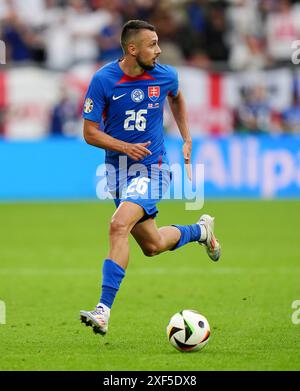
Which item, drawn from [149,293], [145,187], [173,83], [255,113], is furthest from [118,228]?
[255,113]

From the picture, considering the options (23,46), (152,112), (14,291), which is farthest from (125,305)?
(23,46)

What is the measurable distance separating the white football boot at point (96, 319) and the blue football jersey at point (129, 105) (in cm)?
134

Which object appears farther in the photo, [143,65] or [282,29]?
[282,29]

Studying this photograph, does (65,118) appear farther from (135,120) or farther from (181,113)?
(135,120)

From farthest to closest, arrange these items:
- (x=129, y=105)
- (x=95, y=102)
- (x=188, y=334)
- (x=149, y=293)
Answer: (x=149, y=293)
(x=129, y=105)
(x=95, y=102)
(x=188, y=334)

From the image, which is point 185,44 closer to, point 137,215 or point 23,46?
point 23,46

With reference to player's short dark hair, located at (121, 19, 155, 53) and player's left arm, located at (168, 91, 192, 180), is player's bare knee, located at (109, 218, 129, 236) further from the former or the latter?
player's short dark hair, located at (121, 19, 155, 53)

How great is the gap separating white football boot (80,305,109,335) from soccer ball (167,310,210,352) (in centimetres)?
46

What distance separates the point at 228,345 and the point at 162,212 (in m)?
10.7

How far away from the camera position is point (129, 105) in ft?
25.5

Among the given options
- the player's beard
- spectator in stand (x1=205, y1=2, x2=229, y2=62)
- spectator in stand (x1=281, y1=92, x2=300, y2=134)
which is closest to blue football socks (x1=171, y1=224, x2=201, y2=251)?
the player's beard

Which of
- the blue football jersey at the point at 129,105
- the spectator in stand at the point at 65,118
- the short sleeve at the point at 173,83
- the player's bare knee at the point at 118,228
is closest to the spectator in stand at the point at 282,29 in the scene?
the spectator in stand at the point at 65,118

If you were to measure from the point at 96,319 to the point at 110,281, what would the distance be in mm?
390

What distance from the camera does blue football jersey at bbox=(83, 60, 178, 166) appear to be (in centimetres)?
763
